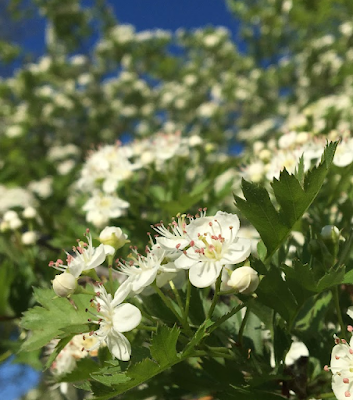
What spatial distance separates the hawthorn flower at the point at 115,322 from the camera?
66 cm

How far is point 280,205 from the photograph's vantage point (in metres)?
0.68

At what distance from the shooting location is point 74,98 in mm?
5012

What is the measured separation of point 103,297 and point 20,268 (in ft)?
2.60

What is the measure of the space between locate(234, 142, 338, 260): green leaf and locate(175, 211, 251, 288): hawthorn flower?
0.13 ft

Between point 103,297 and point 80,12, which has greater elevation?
point 80,12

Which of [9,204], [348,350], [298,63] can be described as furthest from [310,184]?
[298,63]

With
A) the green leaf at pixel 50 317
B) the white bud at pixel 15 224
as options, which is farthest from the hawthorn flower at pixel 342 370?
the white bud at pixel 15 224

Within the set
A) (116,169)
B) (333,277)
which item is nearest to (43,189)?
(116,169)

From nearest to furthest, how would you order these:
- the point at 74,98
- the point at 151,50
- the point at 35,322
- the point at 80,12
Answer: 1. the point at 35,322
2. the point at 74,98
3. the point at 80,12
4. the point at 151,50

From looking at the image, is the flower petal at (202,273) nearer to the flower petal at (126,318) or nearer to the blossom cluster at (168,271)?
the blossom cluster at (168,271)

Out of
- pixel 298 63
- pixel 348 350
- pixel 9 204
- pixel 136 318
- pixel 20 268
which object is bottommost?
pixel 348 350

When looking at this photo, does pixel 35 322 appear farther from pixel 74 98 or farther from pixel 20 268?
pixel 74 98

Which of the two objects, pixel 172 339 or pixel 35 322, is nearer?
pixel 172 339

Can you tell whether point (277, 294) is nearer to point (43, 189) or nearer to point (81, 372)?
point (81, 372)
